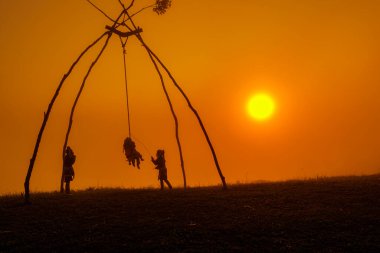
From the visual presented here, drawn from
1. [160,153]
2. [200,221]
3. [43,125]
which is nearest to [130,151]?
[160,153]

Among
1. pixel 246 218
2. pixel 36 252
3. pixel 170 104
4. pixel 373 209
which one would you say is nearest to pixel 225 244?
pixel 246 218

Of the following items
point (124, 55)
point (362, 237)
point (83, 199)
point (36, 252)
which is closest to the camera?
point (36, 252)

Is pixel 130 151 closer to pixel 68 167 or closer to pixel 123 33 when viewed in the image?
pixel 68 167

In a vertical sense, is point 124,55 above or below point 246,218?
above

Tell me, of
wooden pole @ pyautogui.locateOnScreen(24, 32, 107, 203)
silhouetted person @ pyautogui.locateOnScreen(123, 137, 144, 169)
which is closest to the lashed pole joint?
wooden pole @ pyautogui.locateOnScreen(24, 32, 107, 203)

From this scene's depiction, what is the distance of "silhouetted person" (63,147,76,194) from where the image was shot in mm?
25906

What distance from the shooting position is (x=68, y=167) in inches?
1024

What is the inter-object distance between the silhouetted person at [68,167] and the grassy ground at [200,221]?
241 cm

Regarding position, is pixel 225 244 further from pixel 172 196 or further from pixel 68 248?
pixel 172 196

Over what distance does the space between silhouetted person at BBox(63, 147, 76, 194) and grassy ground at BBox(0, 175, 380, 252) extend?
241 cm

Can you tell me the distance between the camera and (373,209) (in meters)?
19.0

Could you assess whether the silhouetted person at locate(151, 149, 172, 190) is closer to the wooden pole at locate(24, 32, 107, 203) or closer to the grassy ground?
the grassy ground

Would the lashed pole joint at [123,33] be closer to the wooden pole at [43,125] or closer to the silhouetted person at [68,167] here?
the wooden pole at [43,125]

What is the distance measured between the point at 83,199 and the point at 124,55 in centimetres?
847
